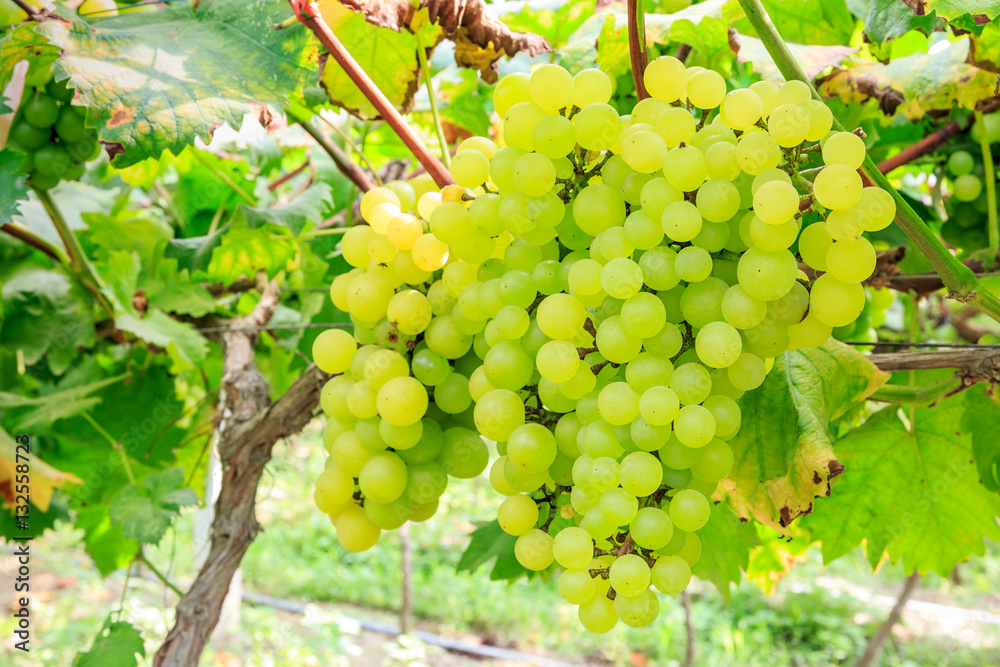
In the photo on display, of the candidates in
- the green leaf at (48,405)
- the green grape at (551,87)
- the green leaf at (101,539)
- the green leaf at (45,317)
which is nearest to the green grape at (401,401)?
the green grape at (551,87)

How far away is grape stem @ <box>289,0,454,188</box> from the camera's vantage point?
1.92ft

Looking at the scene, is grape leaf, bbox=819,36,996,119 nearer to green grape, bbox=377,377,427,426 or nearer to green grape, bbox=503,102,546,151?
green grape, bbox=503,102,546,151

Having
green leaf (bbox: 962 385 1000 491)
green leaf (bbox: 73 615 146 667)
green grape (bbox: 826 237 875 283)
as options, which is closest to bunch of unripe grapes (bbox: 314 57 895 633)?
green grape (bbox: 826 237 875 283)

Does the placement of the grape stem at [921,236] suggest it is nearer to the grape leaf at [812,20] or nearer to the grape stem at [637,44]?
→ the grape stem at [637,44]

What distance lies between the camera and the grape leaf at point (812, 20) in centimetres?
81

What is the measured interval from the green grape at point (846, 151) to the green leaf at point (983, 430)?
488mm

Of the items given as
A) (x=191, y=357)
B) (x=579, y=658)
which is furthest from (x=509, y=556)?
(x=579, y=658)

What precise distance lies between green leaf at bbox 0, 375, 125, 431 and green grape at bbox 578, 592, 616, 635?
0.96m

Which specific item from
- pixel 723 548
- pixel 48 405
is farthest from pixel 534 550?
pixel 48 405

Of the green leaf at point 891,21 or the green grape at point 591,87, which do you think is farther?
the green leaf at point 891,21

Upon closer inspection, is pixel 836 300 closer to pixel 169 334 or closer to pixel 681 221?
pixel 681 221

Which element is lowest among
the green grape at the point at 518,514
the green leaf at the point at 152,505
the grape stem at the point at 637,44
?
the green leaf at the point at 152,505

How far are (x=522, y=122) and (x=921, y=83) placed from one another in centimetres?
48

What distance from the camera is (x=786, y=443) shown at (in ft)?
1.62
